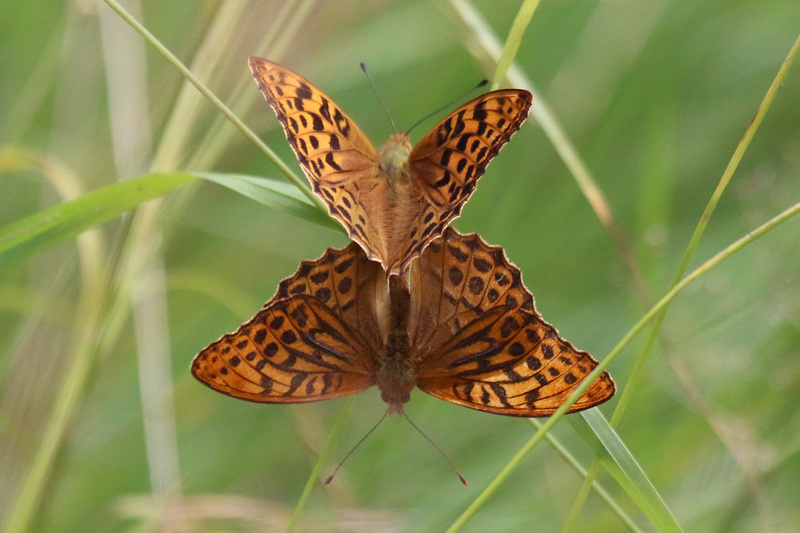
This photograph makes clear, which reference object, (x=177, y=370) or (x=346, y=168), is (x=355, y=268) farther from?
(x=177, y=370)

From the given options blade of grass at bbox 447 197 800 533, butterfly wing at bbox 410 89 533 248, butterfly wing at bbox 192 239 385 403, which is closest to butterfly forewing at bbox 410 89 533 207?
butterfly wing at bbox 410 89 533 248

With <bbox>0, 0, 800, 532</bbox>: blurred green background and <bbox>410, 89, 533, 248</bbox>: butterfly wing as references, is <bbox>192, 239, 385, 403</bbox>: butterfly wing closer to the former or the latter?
<bbox>410, 89, 533, 248</bbox>: butterfly wing

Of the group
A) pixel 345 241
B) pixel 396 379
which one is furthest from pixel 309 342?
pixel 345 241

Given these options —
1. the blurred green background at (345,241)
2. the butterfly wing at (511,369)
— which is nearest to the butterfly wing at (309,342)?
the butterfly wing at (511,369)

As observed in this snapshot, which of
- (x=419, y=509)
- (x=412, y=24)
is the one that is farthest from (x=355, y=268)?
(x=412, y=24)

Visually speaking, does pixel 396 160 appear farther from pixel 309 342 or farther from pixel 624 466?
pixel 624 466

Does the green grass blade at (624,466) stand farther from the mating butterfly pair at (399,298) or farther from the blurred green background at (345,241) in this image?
the blurred green background at (345,241)

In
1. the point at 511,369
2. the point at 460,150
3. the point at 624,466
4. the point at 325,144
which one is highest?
the point at 325,144
